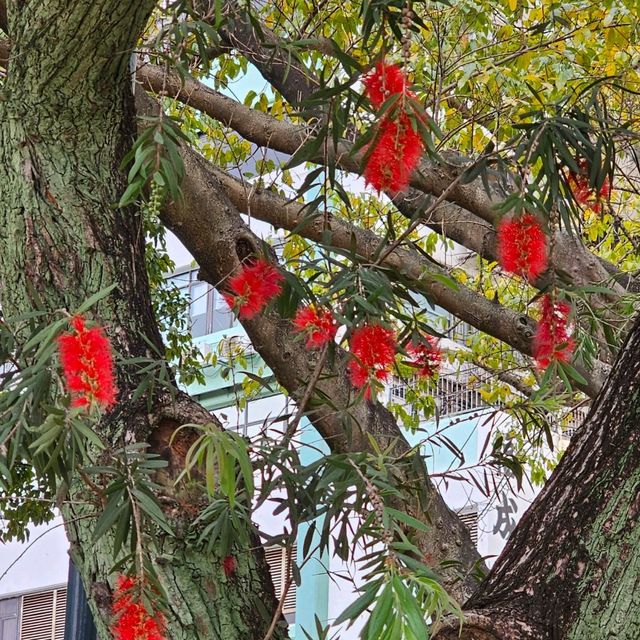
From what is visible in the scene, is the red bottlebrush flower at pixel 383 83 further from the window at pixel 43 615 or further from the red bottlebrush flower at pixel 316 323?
the window at pixel 43 615

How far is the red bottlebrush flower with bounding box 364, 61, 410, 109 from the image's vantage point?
243 cm

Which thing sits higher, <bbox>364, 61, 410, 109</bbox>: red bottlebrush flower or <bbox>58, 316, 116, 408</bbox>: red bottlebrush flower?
<bbox>364, 61, 410, 109</bbox>: red bottlebrush flower

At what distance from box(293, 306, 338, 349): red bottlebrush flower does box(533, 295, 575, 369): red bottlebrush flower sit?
0.48 m

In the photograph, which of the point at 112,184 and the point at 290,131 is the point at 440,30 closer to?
the point at 290,131

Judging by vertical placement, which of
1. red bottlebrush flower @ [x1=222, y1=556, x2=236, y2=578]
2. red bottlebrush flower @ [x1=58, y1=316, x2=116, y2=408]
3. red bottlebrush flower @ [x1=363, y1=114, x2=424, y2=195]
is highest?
red bottlebrush flower @ [x1=363, y1=114, x2=424, y2=195]

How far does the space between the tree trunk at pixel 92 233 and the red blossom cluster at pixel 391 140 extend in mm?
568

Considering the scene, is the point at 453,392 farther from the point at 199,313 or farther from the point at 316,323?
the point at 199,313

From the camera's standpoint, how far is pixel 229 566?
2.66 m

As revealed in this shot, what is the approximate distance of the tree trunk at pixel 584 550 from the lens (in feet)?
Answer: 7.62

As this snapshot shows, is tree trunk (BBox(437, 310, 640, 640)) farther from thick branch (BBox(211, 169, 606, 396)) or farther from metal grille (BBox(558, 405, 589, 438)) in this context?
thick branch (BBox(211, 169, 606, 396))

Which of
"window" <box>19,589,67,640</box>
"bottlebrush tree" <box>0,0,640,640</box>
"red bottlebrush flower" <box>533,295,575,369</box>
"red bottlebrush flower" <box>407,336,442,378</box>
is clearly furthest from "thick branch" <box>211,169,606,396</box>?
"window" <box>19,589,67,640</box>

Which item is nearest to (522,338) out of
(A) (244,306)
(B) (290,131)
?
(B) (290,131)

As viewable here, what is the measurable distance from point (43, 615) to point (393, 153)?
10.4 meters

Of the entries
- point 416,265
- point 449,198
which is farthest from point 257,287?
point 449,198
